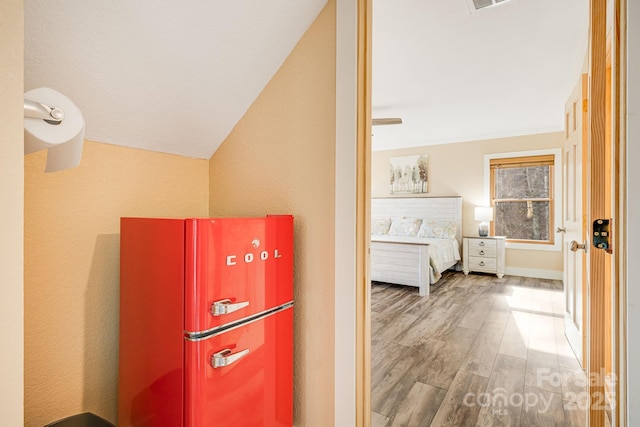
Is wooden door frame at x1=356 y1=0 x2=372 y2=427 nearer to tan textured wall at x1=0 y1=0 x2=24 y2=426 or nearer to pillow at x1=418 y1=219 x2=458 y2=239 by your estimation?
tan textured wall at x1=0 y1=0 x2=24 y2=426

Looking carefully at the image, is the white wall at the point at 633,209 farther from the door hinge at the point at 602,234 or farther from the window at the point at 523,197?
the window at the point at 523,197

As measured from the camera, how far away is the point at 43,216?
123 cm

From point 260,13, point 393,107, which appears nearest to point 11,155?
point 260,13

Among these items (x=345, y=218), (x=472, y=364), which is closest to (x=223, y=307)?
(x=345, y=218)

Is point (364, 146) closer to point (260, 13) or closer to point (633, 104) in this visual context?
point (260, 13)

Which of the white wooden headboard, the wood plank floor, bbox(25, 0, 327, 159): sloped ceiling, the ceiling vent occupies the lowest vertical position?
the wood plank floor

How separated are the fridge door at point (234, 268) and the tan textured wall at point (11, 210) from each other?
1.65 feet

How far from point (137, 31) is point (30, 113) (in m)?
0.66

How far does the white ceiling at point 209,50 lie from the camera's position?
109 centimetres

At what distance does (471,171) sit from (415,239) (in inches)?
76.0

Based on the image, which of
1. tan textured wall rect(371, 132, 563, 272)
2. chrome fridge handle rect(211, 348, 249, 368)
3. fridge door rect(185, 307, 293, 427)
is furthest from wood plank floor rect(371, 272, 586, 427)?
tan textured wall rect(371, 132, 563, 272)

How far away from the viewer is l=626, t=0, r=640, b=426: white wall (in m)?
0.96

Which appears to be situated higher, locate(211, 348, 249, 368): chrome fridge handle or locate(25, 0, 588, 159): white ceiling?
locate(25, 0, 588, 159): white ceiling

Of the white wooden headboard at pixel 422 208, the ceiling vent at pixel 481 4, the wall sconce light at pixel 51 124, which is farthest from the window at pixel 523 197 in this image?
the wall sconce light at pixel 51 124
